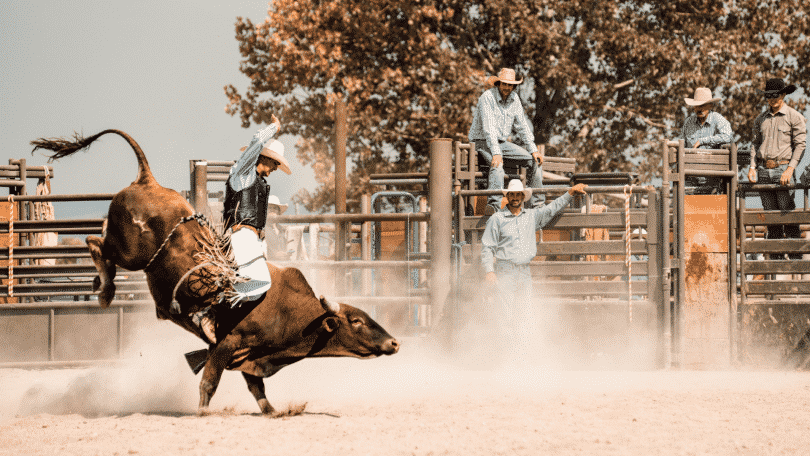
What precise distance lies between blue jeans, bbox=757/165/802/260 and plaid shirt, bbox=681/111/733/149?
1.87 feet

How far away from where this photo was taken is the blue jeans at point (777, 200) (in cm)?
984

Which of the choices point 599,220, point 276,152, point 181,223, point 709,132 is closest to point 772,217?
point 709,132

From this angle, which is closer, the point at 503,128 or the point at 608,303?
the point at 608,303

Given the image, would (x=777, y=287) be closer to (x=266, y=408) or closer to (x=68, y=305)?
(x=266, y=408)

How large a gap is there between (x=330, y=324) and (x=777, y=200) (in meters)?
5.75

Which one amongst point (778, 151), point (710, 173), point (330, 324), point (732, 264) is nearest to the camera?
point (330, 324)

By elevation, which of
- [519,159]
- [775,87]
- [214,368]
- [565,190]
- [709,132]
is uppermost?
[775,87]

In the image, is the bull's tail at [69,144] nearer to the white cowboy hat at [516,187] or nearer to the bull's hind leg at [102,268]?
the bull's hind leg at [102,268]

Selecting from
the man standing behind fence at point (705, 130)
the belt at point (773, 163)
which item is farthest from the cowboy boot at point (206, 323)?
the belt at point (773, 163)

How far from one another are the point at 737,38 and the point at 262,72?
10218 mm

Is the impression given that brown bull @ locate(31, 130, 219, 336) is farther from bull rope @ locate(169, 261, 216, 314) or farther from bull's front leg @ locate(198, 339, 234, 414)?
bull's front leg @ locate(198, 339, 234, 414)

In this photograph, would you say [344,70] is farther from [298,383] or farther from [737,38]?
[298,383]

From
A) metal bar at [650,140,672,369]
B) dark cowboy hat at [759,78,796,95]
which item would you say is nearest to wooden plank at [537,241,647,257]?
metal bar at [650,140,672,369]

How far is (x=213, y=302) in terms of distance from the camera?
20.9 feet
